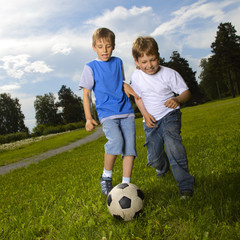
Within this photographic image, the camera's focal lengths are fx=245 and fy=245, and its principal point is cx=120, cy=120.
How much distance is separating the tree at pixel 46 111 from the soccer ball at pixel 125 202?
3914 inches

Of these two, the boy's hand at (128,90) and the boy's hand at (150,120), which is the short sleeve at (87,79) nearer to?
the boy's hand at (128,90)

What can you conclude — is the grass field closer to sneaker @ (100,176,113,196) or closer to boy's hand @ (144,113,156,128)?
sneaker @ (100,176,113,196)

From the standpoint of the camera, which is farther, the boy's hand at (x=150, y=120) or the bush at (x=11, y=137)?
the bush at (x=11, y=137)

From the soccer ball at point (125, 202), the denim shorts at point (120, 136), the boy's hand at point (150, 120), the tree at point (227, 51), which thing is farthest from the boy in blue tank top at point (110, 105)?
the tree at point (227, 51)

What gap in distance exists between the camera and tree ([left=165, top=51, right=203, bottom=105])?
72.1 metres

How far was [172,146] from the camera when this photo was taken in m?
3.46

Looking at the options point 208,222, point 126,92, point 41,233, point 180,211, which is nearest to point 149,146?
point 126,92

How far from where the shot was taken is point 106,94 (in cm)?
400

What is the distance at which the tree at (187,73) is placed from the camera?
72.1 m

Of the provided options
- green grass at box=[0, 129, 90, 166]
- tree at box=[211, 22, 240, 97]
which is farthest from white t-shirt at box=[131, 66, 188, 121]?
tree at box=[211, 22, 240, 97]

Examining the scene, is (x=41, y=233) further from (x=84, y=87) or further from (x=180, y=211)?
(x=84, y=87)

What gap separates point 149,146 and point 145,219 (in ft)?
4.62

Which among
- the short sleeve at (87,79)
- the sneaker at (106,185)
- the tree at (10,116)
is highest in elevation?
the tree at (10,116)

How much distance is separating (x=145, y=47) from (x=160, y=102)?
856 millimetres
